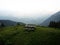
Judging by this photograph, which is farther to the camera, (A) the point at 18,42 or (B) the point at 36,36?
(B) the point at 36,36

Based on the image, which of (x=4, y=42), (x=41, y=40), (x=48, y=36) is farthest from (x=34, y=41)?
(x=4, y=42)

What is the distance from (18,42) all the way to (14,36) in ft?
28.6

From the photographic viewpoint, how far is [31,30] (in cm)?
7819

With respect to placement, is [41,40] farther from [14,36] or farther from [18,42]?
[14,36]

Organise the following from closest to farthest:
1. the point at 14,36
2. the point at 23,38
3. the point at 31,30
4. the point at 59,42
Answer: the point at 59,42
the point at 23,38
the point at 14,36
the point at 31,30

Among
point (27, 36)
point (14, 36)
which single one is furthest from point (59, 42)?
point (14, 36)

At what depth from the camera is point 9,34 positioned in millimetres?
75125

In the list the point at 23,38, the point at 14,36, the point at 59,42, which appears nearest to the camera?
the point at 59,42

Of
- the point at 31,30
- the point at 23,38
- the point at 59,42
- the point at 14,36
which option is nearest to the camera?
the point at 59,42

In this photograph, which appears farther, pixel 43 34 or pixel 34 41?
pixel 43 34

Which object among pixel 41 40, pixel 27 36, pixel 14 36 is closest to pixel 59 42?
pixel 41 40

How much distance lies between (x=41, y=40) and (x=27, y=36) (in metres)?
7.95

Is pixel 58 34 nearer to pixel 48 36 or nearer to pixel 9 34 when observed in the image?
pixel 48 36

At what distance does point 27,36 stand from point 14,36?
21.0ft
